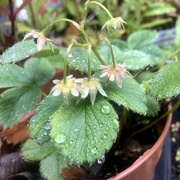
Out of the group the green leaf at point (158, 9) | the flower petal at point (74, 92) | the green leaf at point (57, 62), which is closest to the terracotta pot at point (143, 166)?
the flower petal at point (74, 92)

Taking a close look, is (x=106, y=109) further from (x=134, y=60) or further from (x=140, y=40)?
(x=140, y=40)

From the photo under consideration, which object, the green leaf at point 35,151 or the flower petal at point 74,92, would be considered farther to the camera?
the green leaf at point 35,151

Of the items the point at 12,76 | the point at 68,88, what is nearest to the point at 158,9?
the point at 12,76

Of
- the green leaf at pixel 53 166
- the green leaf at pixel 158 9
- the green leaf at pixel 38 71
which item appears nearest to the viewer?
the green leaf at pixel 53 166

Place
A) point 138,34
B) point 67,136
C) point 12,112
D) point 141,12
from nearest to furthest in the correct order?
point 67,136
point 12,112
point 138,34
point 141,12

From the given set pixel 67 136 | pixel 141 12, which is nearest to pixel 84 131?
pixel 67 136

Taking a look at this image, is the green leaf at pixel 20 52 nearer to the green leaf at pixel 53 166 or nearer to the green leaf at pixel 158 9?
the green leaf at pixel 53 166

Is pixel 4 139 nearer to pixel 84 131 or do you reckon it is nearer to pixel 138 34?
pixel 84 131

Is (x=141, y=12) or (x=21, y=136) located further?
(x=141, y=12)
